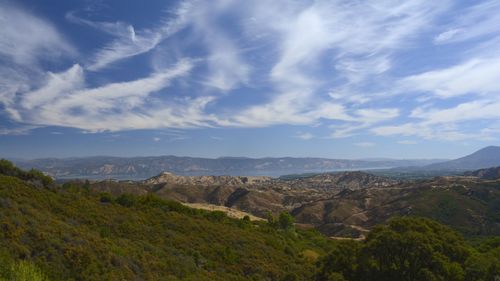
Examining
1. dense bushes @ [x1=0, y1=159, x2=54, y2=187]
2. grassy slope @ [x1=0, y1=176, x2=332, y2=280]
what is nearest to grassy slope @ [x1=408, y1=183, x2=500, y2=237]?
grassy slope @ [x1=0, y1=176, x2=332, y2=280]

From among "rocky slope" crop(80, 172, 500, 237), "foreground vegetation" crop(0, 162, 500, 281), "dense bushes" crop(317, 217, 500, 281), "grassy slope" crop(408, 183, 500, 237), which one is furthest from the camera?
"rocky slope" crop(80, 172, 500, 237)

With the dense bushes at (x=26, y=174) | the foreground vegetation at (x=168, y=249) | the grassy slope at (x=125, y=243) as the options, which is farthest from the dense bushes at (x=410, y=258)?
the dense bushes at (x=26, y=174)

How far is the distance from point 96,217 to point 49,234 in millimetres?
11770

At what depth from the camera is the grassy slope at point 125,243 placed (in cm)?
1848

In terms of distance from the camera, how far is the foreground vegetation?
60.6ft

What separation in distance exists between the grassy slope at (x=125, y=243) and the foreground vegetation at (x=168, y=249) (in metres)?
0.06

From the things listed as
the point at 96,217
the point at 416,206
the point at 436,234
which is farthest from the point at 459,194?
the point at 96,217

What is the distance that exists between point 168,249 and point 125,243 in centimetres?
404

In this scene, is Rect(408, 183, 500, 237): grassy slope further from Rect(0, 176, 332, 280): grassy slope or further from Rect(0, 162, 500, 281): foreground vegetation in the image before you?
Rect(0, 162, 500, 281): foreground vegetation

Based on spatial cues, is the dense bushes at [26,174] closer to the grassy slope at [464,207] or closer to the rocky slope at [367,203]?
the rocky slope at [367,203]

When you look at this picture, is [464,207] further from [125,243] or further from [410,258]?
[125,243]

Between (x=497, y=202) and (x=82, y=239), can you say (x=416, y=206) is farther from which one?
(x=82, y=239)

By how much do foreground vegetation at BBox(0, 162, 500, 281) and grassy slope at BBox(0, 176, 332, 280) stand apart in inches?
2.3

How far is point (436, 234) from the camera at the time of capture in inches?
1049
